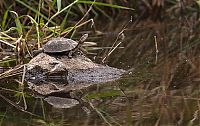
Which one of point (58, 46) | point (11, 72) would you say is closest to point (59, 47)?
point (58, 46)

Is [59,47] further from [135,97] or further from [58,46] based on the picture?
[135,97]

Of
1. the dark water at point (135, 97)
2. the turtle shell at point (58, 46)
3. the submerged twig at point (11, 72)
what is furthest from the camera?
the turtle shell at point (58, 46)

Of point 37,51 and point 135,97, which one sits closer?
point 135,97

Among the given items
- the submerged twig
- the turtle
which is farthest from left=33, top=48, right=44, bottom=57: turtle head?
the submerged twig

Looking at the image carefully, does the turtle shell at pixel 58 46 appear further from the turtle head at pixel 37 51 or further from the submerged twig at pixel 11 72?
the submerged twig at pixel 11 72

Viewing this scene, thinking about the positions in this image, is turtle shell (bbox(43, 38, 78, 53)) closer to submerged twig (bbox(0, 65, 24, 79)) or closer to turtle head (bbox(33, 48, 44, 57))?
turtle head (bbox(33, 48, 44, 57))

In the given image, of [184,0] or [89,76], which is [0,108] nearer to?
[89,76]

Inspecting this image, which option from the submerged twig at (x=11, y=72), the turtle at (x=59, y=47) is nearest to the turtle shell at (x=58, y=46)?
the turtle at (x=59, y=47)

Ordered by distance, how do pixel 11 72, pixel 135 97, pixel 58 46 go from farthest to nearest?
pixel 58 46
pixel 11 72
pixel 135 97

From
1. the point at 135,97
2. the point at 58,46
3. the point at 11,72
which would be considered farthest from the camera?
the point at 58,46
